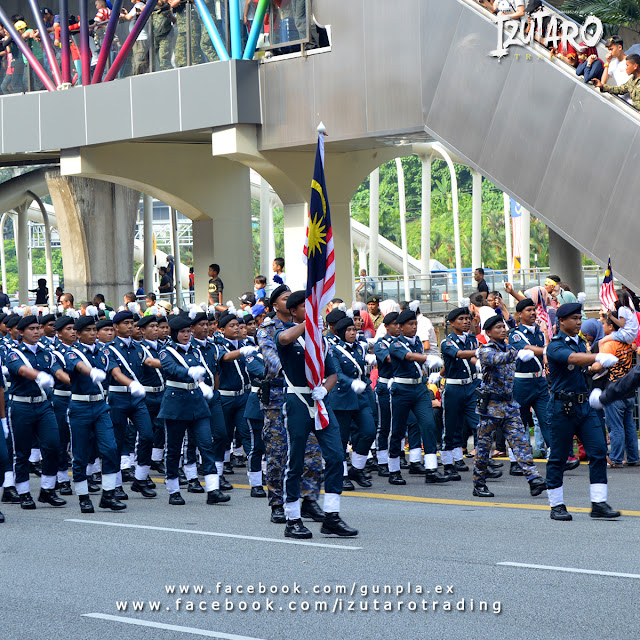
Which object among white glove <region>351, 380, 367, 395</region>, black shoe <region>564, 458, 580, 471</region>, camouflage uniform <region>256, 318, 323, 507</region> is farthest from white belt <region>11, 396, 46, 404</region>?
black shoe <region>564, 458, 580, 471</region>

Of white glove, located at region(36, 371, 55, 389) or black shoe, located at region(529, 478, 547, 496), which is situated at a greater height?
white glove, located at region(36, 371, 55, 389)

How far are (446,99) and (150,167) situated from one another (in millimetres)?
8225

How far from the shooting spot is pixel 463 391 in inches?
546

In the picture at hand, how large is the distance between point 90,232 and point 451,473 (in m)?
19.9

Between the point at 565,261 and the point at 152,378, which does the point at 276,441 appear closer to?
the point at 152,378

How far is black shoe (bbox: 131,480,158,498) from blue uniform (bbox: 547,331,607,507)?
4.72m

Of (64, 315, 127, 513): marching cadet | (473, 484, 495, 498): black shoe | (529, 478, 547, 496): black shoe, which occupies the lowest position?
(473, 484, 495, 498): black shoe

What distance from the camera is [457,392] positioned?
13.9 meters

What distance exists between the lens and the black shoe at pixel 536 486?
12109 mm

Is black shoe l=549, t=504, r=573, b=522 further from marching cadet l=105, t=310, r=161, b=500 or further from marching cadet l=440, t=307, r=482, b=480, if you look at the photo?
marching cadet l=105, t=310, r=161, b=500

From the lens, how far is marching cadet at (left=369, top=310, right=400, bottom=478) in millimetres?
13570

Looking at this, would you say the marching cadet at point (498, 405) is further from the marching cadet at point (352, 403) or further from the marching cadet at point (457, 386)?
the marching cadet at point (352, 403)

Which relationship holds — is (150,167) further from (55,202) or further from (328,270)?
(328,270)

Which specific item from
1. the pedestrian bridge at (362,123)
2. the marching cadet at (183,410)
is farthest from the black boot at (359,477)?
the pedestrian bridge at (362,123)
